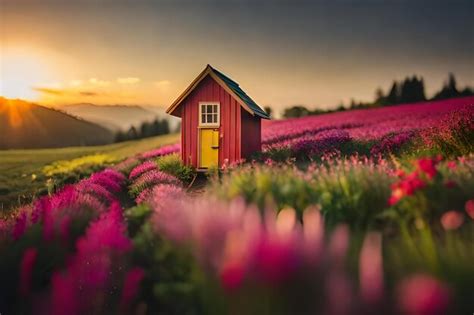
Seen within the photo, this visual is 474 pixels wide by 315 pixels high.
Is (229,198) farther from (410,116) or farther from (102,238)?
(410,116)

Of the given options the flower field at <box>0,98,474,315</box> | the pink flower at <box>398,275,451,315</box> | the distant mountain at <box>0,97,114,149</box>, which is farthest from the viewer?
the distant mountain at <box>0,97,114,149</box>

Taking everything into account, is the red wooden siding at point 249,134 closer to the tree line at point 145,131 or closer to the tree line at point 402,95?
the tree line at point 402,95

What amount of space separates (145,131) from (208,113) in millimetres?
49613

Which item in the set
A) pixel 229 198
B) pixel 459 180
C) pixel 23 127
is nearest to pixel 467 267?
pixel 459 180

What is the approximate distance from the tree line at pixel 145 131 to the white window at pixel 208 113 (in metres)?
44.2

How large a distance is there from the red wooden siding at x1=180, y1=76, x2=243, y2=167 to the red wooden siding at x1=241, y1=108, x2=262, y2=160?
0.78 feet

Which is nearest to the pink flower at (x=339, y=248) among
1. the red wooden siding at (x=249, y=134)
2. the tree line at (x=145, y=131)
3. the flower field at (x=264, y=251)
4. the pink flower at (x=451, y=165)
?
the flower field at (x=264, y=251)

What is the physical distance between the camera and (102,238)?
12.5 feet

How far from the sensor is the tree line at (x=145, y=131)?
56.0m

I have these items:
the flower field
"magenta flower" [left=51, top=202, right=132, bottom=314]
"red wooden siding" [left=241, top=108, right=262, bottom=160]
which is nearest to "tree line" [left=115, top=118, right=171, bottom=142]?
"red wooden siding" [left=241, top=108, right=262, bottom=160]

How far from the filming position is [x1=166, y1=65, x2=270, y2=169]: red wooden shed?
42.7 ft

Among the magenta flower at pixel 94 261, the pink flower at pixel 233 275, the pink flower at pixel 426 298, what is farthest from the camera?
the magenta flower at pixel 94 261

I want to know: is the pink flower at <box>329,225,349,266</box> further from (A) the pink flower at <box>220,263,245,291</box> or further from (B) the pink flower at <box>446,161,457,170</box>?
(B) the pink flower at <box>446,161,457,170</box>

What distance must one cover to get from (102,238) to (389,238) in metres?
3.52
